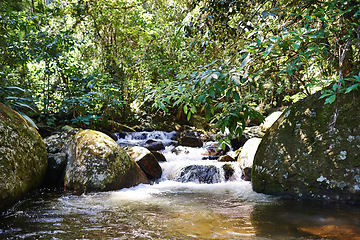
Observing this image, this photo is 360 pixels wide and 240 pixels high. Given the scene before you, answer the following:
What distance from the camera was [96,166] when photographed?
Answer: 189 inches

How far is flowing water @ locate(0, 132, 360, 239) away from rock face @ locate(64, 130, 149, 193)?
0.26 m

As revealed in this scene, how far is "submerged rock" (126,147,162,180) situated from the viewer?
6082mm

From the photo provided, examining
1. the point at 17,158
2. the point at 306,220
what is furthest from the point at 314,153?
the point at 17,158

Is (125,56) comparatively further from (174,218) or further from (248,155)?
(174,218)

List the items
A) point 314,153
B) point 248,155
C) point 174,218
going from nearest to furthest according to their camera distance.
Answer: point 174,218 → point 314,153 → point 248,155

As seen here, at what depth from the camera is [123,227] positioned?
2.80 metres

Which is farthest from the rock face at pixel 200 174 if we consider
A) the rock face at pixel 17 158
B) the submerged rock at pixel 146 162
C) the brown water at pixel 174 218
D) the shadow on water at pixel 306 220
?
the rock face at pixel 17 158

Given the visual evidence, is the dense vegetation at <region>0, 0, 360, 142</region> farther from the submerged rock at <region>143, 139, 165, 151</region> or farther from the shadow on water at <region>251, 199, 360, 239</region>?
the submerged rock at <region>143, 139, 165, 151</region>

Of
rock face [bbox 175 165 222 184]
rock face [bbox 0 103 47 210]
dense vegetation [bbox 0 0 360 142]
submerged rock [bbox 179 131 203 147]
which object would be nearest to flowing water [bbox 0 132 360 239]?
rock face [bbox 0 103 47 210]

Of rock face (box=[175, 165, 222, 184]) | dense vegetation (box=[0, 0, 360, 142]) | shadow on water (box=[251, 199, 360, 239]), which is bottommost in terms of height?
shadow on water (box=[251, 199, 360, 239])

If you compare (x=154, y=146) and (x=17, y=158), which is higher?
(x=154, y=146)

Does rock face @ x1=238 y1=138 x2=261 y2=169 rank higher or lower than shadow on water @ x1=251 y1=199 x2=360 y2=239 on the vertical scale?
higher

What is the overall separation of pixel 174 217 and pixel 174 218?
5cm

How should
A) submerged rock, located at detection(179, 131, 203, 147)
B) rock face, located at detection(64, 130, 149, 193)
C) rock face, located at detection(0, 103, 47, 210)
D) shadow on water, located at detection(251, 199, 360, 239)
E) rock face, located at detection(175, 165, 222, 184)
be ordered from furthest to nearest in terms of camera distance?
submerged rock, located at detection(179, 131, 203, 147), rock face, located at detection(175, 165, 222, 184), rock face, located at detection(64, 130, 149, 193), rock face, located at detection(0, 103, 47, 210), shadow on water, located at detection(251, 199, 360, 239)
